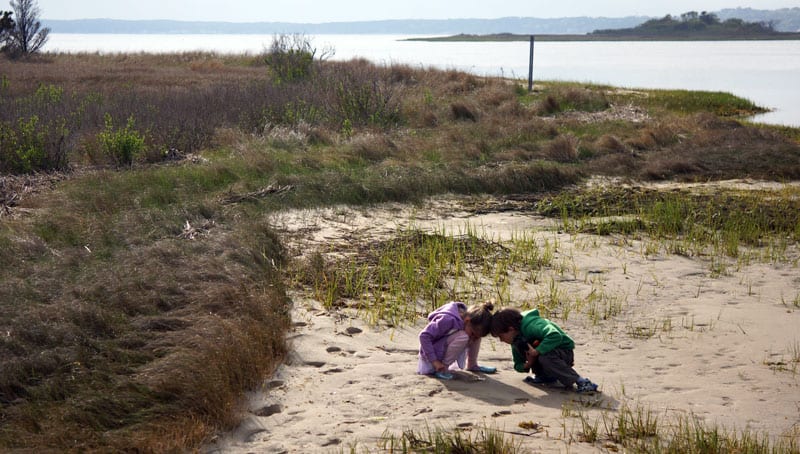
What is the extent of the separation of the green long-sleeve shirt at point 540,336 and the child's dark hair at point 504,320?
116 mm

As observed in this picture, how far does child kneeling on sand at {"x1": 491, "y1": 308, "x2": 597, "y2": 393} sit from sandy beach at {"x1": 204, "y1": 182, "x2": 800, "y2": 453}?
0.41ft

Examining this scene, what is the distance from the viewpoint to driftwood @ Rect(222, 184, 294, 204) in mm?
10734

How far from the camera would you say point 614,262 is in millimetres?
9086

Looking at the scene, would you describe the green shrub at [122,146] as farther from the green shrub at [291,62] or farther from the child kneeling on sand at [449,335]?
the green shrub at [291,62]

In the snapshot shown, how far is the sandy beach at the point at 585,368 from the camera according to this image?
Answer: 199 inches

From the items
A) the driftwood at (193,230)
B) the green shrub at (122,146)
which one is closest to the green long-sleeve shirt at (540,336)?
the driftwood at (193,230)

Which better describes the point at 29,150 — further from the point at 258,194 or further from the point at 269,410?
the point at 269,410

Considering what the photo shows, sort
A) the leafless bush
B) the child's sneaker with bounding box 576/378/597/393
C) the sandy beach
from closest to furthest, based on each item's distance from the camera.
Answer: the sandy beach, the child's sneaker with bounding box 576/378/597/393, the leafless bush

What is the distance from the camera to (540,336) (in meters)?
5.74

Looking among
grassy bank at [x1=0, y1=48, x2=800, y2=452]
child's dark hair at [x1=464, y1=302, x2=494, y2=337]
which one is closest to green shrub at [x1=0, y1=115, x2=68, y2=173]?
grassy bank at [x1=0, y1=48, x2=800, y2=452]

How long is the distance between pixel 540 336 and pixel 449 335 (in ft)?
2.04

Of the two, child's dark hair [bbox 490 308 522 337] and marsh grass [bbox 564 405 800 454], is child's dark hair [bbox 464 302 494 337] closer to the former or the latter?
child's dark hair [bbox 490 308 522 337]

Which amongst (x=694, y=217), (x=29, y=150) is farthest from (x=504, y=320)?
(x=29, y=150)

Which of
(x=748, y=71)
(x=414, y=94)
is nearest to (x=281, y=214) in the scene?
(x=414, y=94)
